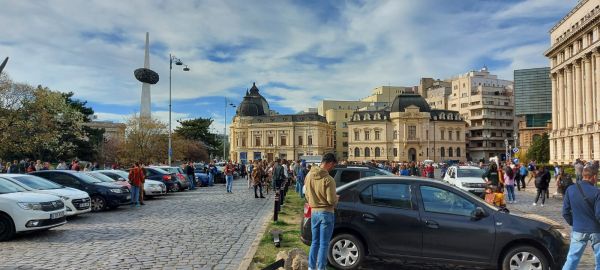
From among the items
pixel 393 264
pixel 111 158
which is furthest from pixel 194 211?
pixel 111 158

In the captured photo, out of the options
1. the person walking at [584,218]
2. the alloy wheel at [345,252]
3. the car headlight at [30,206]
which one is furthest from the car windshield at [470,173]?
the car headlight at [30,206]

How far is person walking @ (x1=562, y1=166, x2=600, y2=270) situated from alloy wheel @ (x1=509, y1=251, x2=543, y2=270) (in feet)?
2.45

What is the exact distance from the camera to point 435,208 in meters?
7.61

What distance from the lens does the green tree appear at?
82.6 metres

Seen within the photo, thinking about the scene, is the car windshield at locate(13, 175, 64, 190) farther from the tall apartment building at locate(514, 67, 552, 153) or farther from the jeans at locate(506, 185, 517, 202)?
the tall apartment building at locate(514, 67, 552, 153)

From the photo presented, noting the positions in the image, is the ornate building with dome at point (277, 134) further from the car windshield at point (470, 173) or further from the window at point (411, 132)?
the car windshield at point (470, 173)

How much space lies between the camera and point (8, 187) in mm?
11961

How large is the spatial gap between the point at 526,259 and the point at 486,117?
11186 centimetres

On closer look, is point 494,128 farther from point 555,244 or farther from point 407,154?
point 555,244

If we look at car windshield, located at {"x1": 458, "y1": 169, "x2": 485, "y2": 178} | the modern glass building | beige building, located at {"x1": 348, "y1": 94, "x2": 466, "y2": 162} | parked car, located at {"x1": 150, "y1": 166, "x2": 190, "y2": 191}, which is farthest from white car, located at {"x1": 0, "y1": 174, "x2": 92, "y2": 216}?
beige building, located at {"x1": 348, "y1": 94, "x2": 466, "y2": 162}

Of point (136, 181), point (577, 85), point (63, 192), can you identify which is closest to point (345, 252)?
point (63, 192)

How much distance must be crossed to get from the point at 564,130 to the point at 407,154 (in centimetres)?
4513

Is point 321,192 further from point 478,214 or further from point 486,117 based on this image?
point 486,117

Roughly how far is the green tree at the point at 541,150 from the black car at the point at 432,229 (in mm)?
83682
